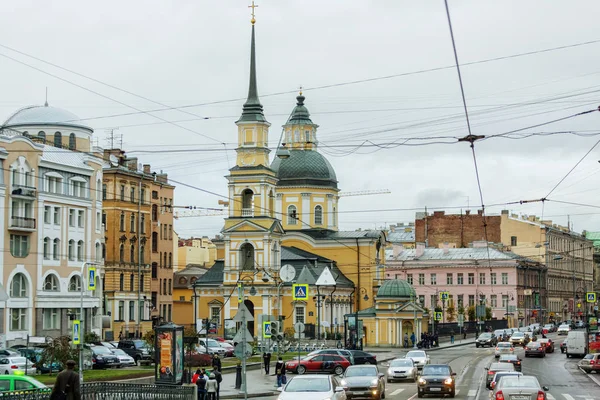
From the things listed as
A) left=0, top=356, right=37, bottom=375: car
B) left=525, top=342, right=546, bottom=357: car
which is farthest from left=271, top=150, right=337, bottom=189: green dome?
left=0, top=356, right=37, bottom=375: car

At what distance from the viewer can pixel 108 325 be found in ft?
286

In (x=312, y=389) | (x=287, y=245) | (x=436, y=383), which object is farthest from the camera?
(x=287, y=245)

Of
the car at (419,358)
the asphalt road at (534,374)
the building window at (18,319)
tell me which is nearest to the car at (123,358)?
the asphalt road at (534,374)

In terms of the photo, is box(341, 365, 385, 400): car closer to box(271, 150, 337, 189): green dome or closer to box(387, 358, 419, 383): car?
box(387, 358, 419, 383): car

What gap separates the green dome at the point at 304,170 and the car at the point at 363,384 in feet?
250

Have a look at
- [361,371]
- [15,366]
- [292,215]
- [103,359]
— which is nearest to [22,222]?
[103,359]

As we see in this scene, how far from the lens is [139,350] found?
207 ft

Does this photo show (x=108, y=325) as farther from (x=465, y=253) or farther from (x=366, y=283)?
(x=465, y=253)

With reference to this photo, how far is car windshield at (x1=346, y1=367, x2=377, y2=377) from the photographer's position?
124ft

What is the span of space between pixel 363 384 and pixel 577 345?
A: 3931cm

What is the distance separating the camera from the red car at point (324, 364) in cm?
5431

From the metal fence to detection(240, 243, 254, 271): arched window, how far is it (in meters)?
67.1

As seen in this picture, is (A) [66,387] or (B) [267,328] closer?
(A) [66,387]

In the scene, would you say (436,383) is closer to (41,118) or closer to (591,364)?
(591,364)
